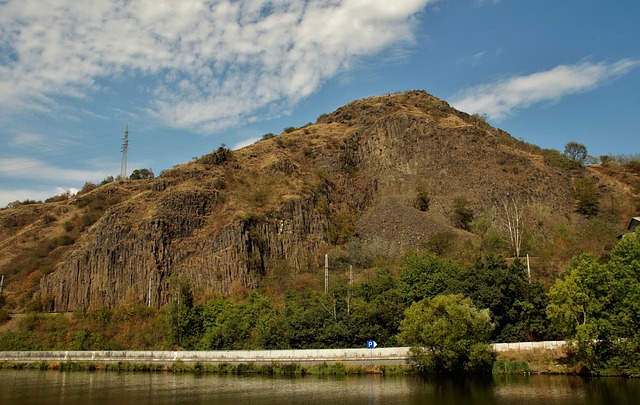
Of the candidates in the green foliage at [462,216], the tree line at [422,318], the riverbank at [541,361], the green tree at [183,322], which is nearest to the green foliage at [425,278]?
the tree line at [422,318]

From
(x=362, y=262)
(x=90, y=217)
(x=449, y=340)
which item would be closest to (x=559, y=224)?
(x=362, y=262)

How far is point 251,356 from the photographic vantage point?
52156 millimetres

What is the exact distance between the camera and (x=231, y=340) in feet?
187

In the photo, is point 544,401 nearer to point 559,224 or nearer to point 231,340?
point 231,340

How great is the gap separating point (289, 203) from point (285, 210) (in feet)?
5.30

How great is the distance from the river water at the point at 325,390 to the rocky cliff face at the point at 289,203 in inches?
1077

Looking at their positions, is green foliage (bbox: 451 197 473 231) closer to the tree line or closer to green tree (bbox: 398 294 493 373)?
the tree line

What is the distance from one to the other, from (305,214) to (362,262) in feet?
45.0

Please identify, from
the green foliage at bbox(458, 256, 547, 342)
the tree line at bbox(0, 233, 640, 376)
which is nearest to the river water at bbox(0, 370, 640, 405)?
the tree line at bbox(0, 233, 640, 376)

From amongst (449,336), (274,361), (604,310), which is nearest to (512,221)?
(604,310)

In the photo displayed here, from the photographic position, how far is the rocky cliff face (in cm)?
7475

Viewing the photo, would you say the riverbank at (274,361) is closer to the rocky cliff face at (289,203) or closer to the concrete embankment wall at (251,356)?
the concrete embankment wall at (251,356)

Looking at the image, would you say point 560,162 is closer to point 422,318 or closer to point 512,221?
point 512,221

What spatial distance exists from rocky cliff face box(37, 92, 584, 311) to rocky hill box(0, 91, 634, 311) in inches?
7.7
